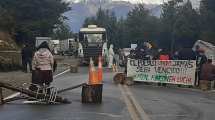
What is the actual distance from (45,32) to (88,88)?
5344 cm

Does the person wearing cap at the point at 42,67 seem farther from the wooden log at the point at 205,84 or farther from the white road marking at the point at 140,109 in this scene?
the wooden log at the point at 205,84

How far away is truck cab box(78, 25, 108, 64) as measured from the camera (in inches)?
2169

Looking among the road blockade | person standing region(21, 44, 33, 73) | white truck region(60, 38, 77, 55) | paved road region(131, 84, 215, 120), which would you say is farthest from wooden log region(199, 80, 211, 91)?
white truck region(60, 38, 77, 55)

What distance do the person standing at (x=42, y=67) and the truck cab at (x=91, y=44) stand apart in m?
36.2

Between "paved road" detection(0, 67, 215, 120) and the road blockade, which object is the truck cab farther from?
the road blockade

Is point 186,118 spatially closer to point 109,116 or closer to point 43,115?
point 109,116

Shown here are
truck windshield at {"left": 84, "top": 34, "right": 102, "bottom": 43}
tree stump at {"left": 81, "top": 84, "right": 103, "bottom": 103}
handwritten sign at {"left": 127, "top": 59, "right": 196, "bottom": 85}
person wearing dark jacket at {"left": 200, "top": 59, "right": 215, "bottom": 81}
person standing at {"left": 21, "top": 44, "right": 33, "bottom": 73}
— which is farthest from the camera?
truck windshield at {"left": 84, "top": 34, "right": 102, "bottom": 43}

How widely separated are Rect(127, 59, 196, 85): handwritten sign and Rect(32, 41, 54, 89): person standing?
951 cm

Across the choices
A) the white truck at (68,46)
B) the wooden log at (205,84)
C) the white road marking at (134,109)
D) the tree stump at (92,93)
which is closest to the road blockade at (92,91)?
the tree stump at (92,93)

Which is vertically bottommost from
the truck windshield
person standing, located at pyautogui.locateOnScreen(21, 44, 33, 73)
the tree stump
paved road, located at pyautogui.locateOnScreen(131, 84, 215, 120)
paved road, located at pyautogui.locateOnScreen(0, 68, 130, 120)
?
paved road, located at pyautogui.locateOnScreen(131, 84, 215, 120)

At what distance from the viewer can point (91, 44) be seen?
5588 centimetres

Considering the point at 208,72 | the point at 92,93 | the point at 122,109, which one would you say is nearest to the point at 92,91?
the point at 92,93

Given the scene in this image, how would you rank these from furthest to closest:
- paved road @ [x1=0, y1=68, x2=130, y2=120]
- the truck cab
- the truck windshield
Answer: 1. the truck windshield
2. the truck cab
3. paved road @ [x1=0, y1=68, x2=130, y2=120]

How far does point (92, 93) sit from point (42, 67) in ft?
5.41
